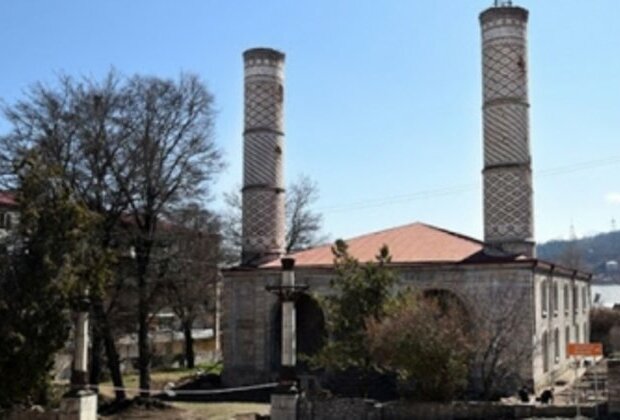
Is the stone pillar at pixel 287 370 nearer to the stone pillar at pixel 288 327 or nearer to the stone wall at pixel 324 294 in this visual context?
the stone pillar at pixel 288 327

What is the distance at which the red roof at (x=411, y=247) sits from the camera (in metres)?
27.8

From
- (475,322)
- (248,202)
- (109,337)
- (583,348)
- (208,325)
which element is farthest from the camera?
(208,325)

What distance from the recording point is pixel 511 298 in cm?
2584

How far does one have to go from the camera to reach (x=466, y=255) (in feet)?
89.9

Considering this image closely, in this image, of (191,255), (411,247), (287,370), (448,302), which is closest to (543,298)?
(448,302)

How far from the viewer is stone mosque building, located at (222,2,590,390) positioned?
26.0m

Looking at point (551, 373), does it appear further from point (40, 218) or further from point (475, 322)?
point (40, 218)

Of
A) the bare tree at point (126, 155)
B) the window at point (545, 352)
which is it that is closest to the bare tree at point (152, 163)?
the bare tree at point (126, 155)

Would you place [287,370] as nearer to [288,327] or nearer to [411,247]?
[288,327]

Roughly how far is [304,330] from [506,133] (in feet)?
34.0

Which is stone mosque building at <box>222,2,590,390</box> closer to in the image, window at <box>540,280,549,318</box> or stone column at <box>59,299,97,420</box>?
window at <box>540,280,549,318</box>

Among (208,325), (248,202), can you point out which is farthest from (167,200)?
(208,325)

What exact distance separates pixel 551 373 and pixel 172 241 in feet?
45.9

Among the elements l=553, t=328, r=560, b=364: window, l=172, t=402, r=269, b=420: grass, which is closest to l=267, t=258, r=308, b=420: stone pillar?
Answer: l=172, t=402, r=269, b=420: grass
